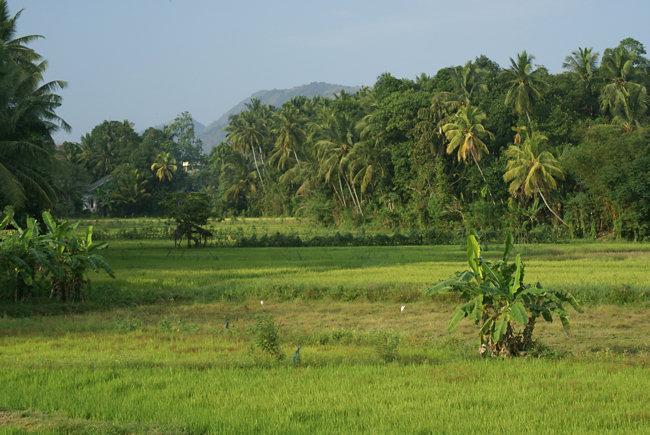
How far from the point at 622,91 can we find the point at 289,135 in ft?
88.3

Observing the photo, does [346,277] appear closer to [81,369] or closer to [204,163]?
[81,369]

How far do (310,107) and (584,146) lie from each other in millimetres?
36434

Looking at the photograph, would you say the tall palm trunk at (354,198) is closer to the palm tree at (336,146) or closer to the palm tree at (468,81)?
the palm tree at (336,146)

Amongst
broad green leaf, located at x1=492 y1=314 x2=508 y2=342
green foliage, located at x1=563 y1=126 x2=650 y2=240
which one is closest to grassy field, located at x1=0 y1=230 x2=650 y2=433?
broad green leaf, located at x1=492 y1=314 x2=508 y2=342

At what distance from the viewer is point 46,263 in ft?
52.6

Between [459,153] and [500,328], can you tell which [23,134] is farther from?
[459,153]

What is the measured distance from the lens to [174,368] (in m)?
8.73

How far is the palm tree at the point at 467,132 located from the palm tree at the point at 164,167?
34.7 meters

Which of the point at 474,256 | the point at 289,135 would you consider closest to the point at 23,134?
the point at 474,256

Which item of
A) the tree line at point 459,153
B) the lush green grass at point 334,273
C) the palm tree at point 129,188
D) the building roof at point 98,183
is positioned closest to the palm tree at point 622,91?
the tree line at point 459,153

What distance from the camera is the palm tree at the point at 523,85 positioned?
4369 cm

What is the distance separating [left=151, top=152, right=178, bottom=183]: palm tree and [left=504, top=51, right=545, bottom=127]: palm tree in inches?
1463

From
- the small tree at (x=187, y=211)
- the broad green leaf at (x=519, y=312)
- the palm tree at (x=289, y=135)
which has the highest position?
the palm tree at (x=289, y=135)

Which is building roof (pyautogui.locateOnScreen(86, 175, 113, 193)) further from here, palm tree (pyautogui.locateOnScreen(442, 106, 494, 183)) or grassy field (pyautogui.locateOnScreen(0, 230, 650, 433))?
grassy field (pyautogui.locateOnScreen(0, 230, 650, 433))
